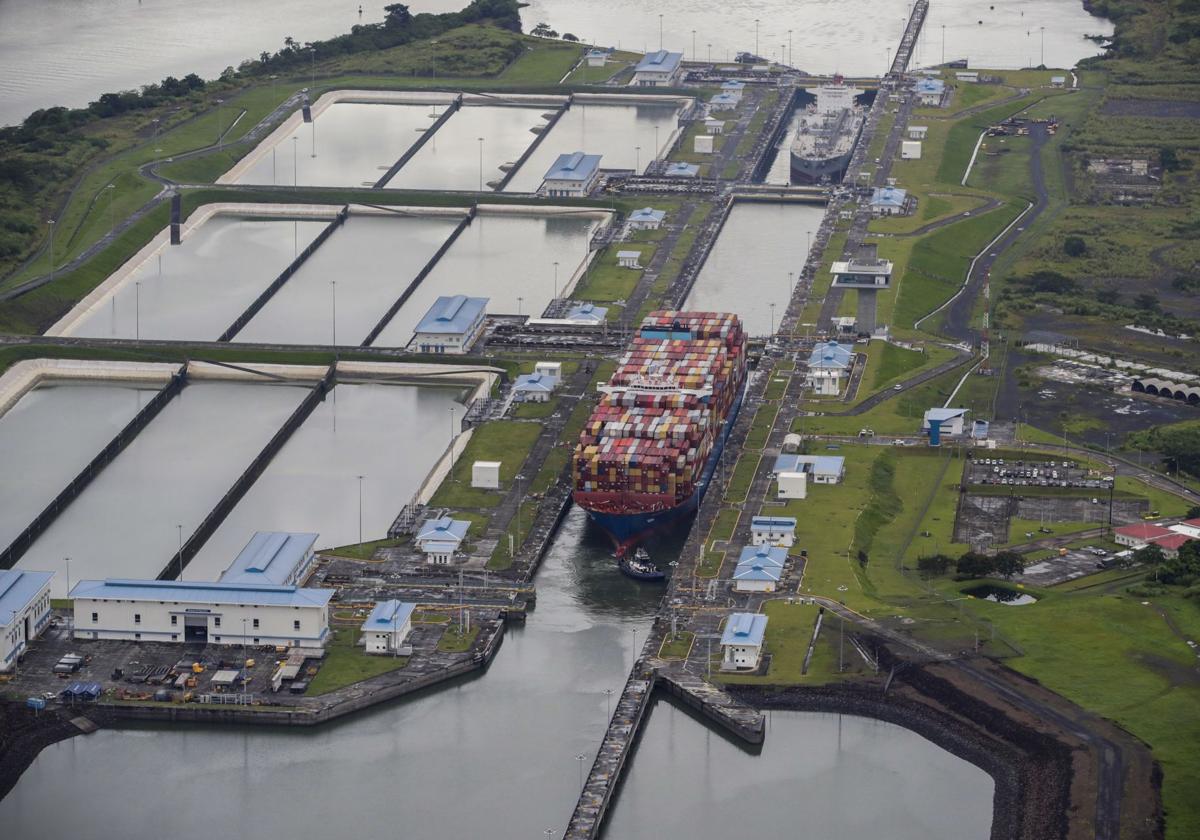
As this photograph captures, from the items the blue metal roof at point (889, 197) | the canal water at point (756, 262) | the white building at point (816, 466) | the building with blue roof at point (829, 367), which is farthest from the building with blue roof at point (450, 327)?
the blue metal roof at point (889, 197)

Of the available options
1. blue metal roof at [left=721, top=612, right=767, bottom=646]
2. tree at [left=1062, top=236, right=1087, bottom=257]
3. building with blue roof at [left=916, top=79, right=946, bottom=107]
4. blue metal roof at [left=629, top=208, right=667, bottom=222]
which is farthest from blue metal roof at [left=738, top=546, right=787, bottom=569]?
building with blue roof at [left=916, top=79, right=946, bottom=107]

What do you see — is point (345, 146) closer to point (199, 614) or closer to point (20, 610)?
point (199, 614)

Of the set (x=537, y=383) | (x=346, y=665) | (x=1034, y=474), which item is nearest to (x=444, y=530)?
(x=346, y=665)

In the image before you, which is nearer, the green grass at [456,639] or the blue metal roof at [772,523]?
the green grass at [456,639]

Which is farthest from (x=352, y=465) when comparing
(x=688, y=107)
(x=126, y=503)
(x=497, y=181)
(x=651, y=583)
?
(x=688, y=107)

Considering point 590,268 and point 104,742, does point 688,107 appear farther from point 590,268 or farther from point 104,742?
point 104,742

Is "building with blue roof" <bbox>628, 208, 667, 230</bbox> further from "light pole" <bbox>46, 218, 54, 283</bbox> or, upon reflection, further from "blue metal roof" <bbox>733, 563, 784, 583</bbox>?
"blue metal roof" <bbox>733, 563, 784, 583</bbox>

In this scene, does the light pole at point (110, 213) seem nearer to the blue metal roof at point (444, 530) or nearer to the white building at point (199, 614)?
the blue metal roof at point (444, 530)
